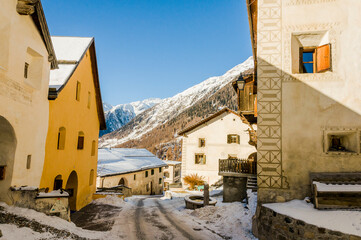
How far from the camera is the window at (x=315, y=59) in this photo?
10.0 metres

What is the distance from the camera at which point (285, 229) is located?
330 inches

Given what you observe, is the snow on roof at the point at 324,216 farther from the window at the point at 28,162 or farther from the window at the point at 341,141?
the window at the point at 28,162

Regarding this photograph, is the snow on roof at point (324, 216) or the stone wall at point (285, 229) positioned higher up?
the snow on roof at point (324, 216)

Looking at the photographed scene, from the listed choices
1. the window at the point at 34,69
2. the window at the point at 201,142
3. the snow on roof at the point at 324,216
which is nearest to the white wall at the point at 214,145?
the window at the point at 201,142

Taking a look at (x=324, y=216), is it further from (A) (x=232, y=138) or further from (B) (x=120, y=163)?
(B) (x=120, y=163)

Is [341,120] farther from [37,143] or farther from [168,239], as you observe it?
[37,143]

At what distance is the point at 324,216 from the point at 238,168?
1104 cm

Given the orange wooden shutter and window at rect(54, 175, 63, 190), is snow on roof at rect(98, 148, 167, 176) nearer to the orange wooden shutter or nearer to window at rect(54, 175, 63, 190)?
window at rect(54, 175, 63, 190)

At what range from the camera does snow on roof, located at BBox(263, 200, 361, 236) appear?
23.4 ft

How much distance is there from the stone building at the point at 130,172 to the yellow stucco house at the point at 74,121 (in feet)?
30.5

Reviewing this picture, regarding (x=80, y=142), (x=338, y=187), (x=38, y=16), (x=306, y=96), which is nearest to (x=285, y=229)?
(x=338, y=187)

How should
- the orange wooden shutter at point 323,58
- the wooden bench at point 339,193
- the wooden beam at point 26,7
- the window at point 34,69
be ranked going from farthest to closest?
the window at point 34,69 → the orange wooden shutter at point 323,58 → the wooden beam at point 26,7 → the wooden bench at point 339,193

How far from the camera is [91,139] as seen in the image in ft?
62.5

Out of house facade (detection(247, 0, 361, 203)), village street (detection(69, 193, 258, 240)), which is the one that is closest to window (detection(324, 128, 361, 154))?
house facade (detection(247, 0, 361, 203))
